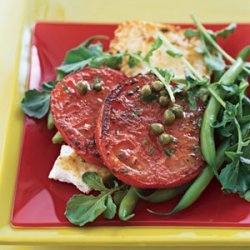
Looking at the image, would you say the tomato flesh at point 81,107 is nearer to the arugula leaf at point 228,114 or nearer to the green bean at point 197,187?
the green bean at point 197,187

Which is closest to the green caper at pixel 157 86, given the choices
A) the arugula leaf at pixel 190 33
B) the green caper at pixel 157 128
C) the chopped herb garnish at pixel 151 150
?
the green caper at pixel 157 128

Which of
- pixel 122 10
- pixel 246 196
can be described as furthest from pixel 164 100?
pixel 122 10

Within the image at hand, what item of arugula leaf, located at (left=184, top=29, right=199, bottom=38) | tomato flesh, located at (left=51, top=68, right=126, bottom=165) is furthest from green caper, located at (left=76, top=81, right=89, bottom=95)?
arugula leaf, located at (left=184, top=29, right=199, bottom=38)

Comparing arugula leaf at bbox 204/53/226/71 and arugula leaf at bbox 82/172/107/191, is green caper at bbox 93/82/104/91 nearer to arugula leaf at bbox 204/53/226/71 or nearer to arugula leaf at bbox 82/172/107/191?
arugula leaf at bbox 82/172/107/191

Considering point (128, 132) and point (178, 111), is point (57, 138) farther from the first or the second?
point (178, 111)

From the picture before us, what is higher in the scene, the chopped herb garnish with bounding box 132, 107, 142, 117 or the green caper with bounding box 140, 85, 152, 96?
the green caper with bounding box 140, 85, 152, 96

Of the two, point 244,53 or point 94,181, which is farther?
point 244,53

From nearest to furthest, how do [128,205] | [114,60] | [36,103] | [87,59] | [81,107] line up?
1. [128,205]
2. [81,107]
3. [36,103]
4. [114,60]
5. [87,59]

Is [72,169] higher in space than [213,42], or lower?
lower
